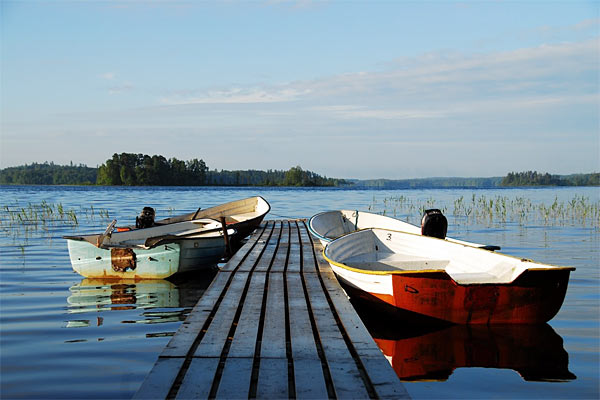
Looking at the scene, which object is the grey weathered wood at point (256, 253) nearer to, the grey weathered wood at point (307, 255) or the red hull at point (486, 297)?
the grey weathered wood at point (307, 255)

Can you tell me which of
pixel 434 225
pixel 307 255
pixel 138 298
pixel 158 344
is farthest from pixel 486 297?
pixel 138 298

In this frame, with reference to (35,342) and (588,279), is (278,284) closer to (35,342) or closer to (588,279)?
(35,342)

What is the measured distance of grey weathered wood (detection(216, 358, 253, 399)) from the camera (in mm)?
4172

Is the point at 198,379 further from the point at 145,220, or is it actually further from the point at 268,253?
the point at 145,220

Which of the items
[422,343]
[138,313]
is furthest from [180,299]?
[422,343]

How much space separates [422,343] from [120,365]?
3.96 metres

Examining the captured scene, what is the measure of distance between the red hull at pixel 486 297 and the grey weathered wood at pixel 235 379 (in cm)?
311

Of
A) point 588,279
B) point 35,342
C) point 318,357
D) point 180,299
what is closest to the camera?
point 318,357

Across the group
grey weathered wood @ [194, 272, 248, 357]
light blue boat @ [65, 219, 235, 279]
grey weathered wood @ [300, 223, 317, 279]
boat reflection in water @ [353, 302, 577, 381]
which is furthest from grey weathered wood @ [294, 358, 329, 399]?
light blue boat @ [65, 219, 235, 279]

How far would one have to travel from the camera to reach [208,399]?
4.06 m

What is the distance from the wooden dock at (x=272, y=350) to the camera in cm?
429

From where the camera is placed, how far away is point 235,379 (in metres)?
4.46

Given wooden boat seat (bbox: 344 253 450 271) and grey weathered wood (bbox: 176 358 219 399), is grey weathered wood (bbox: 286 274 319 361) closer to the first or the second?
grey weathered wood (bbox: 176 358 219 399)

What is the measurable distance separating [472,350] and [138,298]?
598 cm
